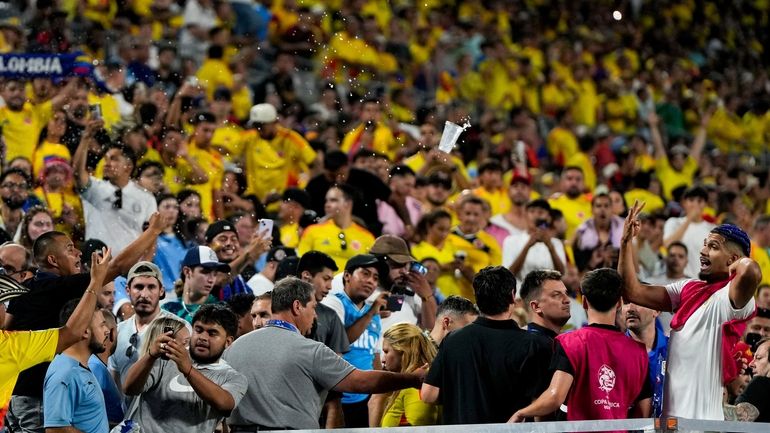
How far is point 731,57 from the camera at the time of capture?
25.9m

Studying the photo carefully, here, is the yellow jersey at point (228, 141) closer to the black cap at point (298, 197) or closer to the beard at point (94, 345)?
the black cap at point (298, 197)

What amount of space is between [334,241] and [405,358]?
360 cm

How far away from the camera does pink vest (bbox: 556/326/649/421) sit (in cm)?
671

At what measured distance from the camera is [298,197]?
12.1m

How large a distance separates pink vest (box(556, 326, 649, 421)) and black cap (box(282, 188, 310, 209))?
557cm

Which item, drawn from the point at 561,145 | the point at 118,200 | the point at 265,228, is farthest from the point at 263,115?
the point at 561,145

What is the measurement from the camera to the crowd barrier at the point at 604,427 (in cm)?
622

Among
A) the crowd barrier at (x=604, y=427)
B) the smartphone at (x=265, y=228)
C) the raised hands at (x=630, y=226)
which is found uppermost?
the smartphone at (x=265, y=228)

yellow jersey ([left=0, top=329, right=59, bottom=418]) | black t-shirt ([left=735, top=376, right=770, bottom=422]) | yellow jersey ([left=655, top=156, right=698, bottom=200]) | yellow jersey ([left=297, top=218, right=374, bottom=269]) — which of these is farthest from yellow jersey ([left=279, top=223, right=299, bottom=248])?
yellow jersey ([left=655, top=156, right=698, bottom=200])

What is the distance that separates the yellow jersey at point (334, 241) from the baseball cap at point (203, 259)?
79.2 inches

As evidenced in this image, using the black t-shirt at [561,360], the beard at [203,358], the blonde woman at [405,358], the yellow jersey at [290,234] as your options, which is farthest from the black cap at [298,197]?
the black t-shirt at [561,360]

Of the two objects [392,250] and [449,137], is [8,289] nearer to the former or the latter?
[392,250]

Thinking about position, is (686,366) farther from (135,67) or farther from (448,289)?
(135,67)

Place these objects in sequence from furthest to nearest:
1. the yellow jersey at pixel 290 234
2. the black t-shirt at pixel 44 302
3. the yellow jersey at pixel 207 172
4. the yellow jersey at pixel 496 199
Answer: the yellow jersey at pixel 496 199 → the yellow jersey at pixel 207 172 → the yellow jersey at pixel 290 234 → the black t-shirt at pixel 44 302
